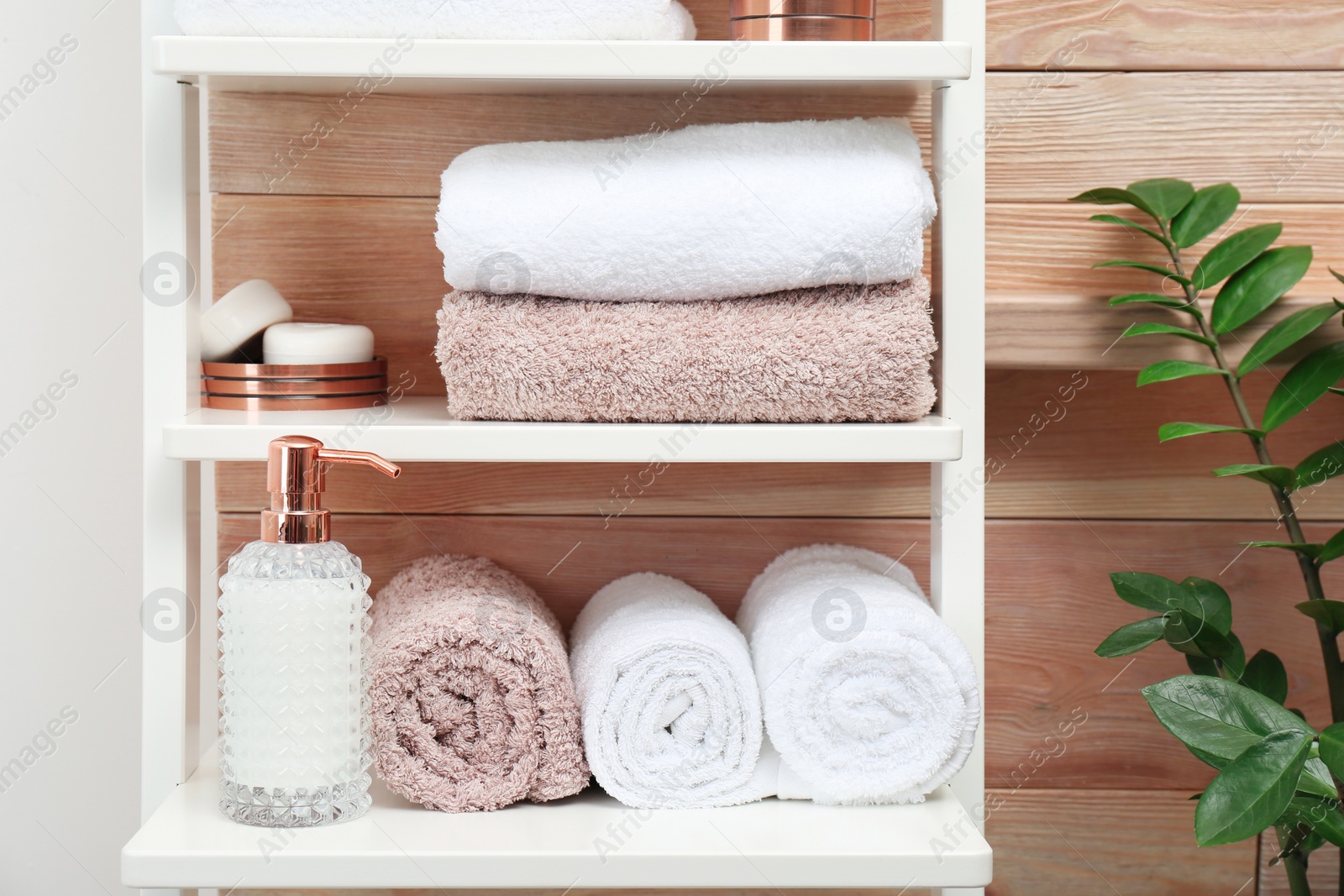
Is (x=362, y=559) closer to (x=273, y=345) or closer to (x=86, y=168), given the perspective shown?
(x=273, y=345)

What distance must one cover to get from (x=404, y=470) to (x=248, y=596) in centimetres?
24

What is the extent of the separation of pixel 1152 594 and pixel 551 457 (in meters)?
0.40

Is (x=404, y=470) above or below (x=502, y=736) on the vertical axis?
above

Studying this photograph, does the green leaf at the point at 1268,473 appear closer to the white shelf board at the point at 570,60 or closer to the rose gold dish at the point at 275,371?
the white shelf board at the point at 570,60

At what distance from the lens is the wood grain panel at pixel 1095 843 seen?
824 millimetres

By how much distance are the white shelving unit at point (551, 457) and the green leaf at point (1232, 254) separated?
0.19 meters

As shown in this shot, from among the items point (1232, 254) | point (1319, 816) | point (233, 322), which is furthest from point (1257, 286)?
point (233, 322)

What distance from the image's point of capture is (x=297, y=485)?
22.5 inches

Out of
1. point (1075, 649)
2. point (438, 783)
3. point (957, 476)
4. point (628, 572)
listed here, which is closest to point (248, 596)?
point (438, 783)

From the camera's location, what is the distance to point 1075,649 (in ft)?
2.69

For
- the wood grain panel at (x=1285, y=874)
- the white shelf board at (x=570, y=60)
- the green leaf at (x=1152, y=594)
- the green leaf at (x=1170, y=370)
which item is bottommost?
the wood grain panel at (x=1285, y=874)

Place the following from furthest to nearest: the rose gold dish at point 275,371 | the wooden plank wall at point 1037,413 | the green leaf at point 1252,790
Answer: the wooden plank wall at point 1037,413, the rose gold dish at point 275,371, the green leaf at point 1252,790

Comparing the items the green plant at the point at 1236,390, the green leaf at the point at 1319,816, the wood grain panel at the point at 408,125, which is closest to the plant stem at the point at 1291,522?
the green plant at the point at 1236,390

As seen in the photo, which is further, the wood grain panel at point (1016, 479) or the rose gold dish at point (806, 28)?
the wood grain panel at point (1016, 479)
